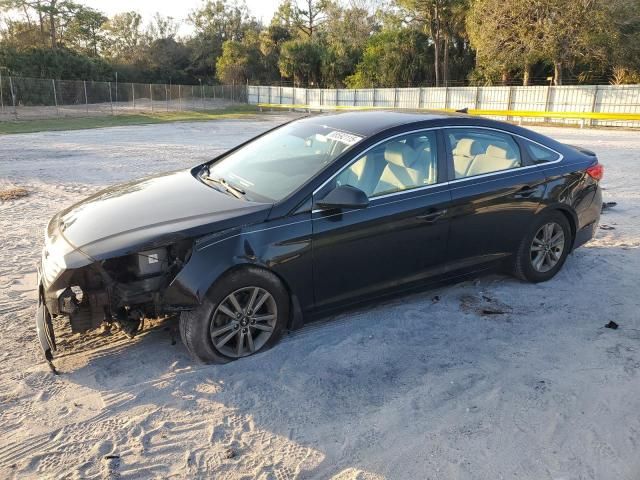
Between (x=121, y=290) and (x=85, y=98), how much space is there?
37.2m

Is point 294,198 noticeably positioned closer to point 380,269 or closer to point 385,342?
point 380,269

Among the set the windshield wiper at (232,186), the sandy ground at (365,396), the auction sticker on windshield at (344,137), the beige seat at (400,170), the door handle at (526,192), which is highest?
the auction sticker on windshield at (344,137)

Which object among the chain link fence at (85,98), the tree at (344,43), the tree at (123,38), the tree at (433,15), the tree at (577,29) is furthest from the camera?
the tree at (123,38)

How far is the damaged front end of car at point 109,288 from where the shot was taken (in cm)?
330

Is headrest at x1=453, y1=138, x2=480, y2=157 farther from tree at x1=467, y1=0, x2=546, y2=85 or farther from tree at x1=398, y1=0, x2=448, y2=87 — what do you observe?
tree at x1=398, y1=0, x2=448, y2=87

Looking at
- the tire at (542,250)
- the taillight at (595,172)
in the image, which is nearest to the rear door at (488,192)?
the tire at (542,250)

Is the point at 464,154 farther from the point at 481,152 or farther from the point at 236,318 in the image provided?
the point at 236,318

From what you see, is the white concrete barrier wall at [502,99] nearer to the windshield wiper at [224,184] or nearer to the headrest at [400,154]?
the headrest at [400,154]

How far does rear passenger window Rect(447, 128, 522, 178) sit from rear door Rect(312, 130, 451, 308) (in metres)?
0.19

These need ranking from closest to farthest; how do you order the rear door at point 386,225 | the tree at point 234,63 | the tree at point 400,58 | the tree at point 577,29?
the rear door at point 386,225, the tree at point 577,29, the tree at point 400,58, the tree at point 234,63

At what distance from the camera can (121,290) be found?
11.0ft

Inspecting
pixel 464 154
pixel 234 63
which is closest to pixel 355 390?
→ pixel 464 154

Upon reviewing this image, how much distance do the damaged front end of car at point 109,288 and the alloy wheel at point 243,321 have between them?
28 centimetres

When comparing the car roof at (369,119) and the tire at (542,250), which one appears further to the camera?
the tire at (542,250)
